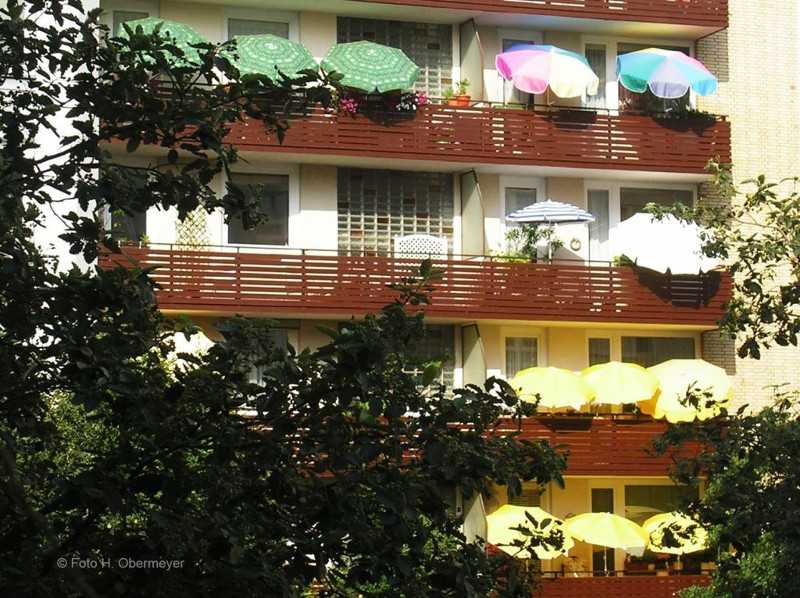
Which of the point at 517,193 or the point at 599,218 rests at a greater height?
the point at 517,193

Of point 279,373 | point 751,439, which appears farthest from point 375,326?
point 751,439

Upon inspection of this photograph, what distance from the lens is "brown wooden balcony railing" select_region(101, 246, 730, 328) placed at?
120ft

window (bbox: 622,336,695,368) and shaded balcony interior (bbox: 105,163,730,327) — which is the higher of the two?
shaded balcony interior (bbox: 105,163,730,327)

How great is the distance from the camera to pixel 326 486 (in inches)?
451

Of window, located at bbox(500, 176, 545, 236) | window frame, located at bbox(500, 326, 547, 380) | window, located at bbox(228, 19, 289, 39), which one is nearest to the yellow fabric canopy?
window frame, located at bbox(500, 326, 547, 380)

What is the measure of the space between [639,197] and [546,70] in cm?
413

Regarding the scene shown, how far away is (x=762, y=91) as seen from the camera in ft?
136

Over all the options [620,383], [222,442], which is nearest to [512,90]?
[620,383]

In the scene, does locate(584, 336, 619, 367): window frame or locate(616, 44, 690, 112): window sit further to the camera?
locate(616, 44, 690, 112): window

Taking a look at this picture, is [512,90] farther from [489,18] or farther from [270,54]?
[270,54]

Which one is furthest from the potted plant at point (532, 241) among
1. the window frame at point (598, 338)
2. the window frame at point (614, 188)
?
the window frame at point (598, 338)

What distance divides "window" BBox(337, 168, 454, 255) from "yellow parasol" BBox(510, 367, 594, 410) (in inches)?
129

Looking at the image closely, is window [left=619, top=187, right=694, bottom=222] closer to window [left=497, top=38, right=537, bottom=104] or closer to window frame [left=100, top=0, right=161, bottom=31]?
window [left=497, top=38, right=537, bottom=104]

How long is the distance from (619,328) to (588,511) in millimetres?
3791
